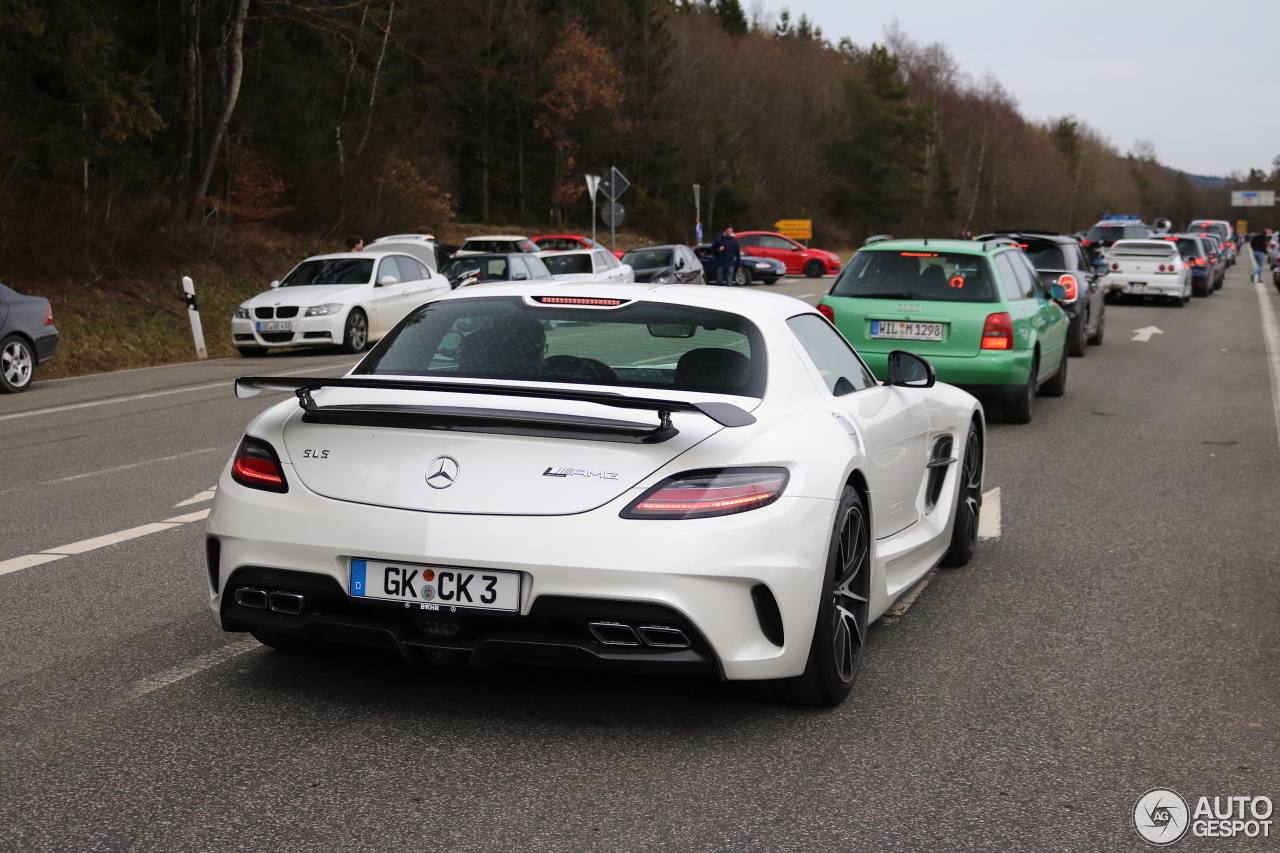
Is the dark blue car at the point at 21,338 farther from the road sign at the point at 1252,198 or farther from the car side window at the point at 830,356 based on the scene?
the road sign at the point at 1252,198

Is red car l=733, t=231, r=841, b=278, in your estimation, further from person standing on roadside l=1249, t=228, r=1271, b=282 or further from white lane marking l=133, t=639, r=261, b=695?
white lane marking l=133, t=639, r=261, b=695

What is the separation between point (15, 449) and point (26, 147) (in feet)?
56.4

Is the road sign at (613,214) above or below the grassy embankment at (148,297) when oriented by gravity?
above

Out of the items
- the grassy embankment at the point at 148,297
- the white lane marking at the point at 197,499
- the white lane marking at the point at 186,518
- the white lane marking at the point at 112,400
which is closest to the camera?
the white lane marking at the point at 186,518

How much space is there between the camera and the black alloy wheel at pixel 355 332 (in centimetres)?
2059

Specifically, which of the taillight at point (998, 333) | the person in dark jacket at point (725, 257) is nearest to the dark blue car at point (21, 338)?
the taillight at point (998, 333)

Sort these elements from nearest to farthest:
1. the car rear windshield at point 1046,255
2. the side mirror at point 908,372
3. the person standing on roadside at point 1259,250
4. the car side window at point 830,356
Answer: the car side window at point 830,356 < the side mirror at point 908,372 < the car rear windshield at point 1046,255 < the person standing on roadside at point 1259,250

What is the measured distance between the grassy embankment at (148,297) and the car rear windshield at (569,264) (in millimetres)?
6180

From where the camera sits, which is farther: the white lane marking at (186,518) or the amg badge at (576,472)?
the white lane marking at (186,518)

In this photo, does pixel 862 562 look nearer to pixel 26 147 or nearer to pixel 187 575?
pixel 187 575

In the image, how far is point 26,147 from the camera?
25.7m

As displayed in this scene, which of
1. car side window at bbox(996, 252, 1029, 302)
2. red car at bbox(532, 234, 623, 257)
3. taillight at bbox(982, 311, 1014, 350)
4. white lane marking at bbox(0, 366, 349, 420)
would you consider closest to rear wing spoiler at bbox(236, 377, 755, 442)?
taillight at bbox(982, 311, 1014, 350)

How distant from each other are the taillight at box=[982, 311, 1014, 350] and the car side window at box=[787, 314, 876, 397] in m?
6.60

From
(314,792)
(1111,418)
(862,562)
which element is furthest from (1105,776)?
(1111,418)
